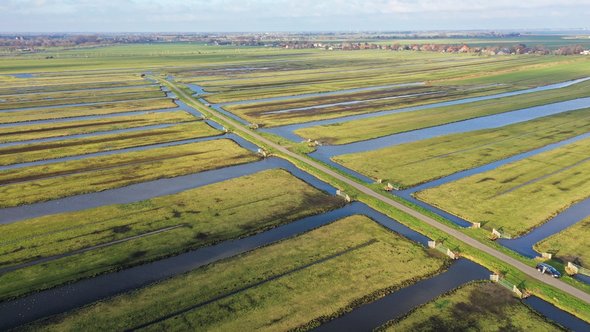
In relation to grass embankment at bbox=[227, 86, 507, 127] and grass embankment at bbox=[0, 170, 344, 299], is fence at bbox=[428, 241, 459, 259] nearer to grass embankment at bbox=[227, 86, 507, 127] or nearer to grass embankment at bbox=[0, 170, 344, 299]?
grass embankment at bbox=[0, 170, 344, 299]

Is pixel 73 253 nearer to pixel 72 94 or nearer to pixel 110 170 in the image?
pixel 110 170

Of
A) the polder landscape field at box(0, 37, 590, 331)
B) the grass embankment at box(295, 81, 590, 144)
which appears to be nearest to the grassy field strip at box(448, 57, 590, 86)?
the grass embankment at box(295, 81, 590, 144)

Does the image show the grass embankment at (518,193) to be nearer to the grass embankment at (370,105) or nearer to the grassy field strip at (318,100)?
the grass embankment at (370,105)

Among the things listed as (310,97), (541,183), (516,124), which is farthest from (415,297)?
(310,97)

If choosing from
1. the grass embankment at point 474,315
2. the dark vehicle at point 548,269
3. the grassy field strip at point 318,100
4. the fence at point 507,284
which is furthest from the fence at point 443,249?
the grassy field strip at point 318,100

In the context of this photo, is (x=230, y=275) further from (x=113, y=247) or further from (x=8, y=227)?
(x=8, y=227)

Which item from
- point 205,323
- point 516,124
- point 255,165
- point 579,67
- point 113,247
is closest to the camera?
point 205,323
